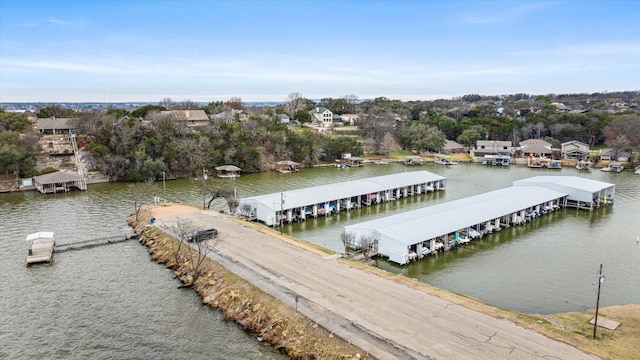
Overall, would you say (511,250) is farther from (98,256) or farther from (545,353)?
(98,256)

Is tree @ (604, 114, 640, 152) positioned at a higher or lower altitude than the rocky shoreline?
higher

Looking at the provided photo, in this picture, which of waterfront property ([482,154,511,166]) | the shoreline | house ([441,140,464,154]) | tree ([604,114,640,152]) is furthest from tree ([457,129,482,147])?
the shoreline

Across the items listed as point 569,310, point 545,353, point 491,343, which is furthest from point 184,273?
point 569,310

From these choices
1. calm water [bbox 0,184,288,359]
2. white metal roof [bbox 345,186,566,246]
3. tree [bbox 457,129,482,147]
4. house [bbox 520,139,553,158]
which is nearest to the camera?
calm water [bbox 0,184,288,359]

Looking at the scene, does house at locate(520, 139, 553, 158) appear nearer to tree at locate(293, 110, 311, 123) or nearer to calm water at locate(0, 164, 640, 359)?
calm water at locate(0, 164, 640, 359)

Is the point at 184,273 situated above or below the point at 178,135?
below

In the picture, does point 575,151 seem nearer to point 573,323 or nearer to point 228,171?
point 228,171
